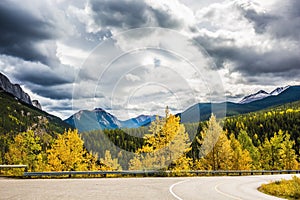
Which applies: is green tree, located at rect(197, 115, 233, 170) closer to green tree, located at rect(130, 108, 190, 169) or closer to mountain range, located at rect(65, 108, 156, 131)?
green tree, located at rect(130, 108, 190, 169)

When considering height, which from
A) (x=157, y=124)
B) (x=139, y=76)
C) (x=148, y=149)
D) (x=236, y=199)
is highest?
(x=139, y=76)

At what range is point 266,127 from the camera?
569ft

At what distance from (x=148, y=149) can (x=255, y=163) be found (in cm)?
3287

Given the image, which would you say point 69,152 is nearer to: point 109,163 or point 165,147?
point 165,147

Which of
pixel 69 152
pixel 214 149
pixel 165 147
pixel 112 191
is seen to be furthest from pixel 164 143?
pixel 112 191

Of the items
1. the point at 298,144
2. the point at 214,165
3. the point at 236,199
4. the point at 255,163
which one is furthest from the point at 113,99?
the point at 298,144

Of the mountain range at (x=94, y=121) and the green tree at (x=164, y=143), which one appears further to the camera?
the green tree at (x=164, y=143)

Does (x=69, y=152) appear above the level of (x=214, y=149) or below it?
below

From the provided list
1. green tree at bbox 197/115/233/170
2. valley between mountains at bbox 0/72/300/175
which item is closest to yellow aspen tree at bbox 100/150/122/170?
valley between mountains at bbox 0/72/300/175

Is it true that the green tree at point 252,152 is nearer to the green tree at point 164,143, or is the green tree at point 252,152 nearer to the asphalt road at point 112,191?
the green tree at point 164,143

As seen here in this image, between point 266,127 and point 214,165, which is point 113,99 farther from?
point 266,127

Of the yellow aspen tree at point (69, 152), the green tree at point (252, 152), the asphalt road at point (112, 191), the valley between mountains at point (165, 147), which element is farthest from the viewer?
the green tree at point (252, 152)

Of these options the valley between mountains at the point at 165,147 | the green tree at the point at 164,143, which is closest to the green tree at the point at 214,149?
the valley between mountains at the point at 165,147

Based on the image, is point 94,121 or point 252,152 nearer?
point 94,121
